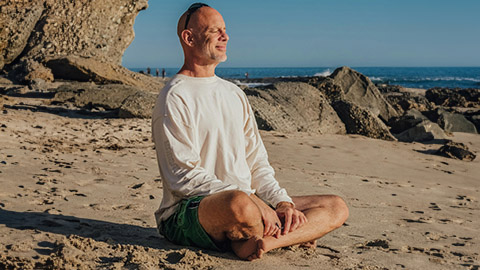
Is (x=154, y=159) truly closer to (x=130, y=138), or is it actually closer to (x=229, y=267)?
(x=130, y=138)

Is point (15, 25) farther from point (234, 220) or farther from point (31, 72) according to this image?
point (234, 220)

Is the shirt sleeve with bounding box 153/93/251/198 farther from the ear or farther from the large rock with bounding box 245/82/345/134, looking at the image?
the large rock with bounding box 245/82/345/134

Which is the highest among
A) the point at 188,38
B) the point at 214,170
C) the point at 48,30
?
the point at 48,30

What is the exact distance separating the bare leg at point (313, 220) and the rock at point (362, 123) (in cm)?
649

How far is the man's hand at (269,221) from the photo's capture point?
2916mm

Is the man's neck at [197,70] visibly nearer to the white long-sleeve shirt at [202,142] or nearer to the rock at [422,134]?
the white long-sleeve shirt at [202,142]

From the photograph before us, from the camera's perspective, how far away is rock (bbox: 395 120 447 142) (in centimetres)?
1007

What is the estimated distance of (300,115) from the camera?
31.4 ft

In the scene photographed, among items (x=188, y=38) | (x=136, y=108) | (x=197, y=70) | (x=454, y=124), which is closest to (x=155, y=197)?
(x=197, y=70)

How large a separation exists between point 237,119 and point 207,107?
0.71 feet

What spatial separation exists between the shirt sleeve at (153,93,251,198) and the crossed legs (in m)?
0.10

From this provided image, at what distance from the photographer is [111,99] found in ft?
31.9

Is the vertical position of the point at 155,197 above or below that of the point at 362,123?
below

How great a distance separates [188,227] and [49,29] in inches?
513
